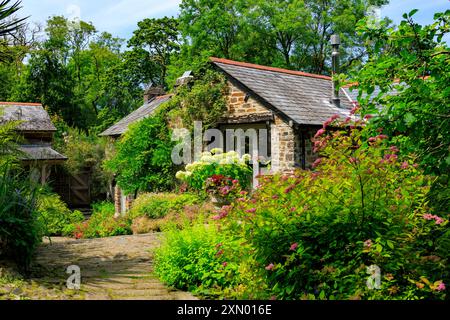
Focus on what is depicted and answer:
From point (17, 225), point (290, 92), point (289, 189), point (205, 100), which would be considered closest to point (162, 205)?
point (205, 100)

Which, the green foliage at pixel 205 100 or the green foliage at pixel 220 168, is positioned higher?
the green foliage at pixel 205 100

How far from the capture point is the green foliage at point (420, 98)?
171 inches

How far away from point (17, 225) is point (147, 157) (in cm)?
995

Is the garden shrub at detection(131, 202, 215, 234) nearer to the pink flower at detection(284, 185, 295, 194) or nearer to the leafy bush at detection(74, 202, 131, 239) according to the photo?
the leafy bush at detection(74, 202, 131, 239)

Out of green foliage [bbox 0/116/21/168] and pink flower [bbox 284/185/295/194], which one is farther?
green foliage [bbox 0/116/21/168]

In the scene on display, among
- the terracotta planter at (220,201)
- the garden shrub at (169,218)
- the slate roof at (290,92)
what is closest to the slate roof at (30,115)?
the slate roof at (290,92)

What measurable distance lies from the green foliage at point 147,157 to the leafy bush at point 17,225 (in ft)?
29.9

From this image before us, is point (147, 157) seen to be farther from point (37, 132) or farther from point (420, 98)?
point (420, 98)

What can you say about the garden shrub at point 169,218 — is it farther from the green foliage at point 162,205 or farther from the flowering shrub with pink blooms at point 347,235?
the flowering shrub with pink blooms at point 347,235

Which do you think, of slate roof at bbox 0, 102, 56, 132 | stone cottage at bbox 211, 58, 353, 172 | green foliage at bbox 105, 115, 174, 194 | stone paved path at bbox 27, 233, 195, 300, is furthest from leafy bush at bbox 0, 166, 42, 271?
slate roof at bbox 0, 102, 56, 132

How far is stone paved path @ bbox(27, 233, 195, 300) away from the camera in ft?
17.1

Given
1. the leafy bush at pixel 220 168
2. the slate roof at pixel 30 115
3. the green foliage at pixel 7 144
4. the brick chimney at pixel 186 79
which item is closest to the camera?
the green foliage at pixel 7 144

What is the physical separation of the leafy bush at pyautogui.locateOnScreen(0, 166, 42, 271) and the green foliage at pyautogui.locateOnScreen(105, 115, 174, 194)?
9105 millimetres

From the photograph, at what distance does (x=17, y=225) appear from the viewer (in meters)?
5.95
